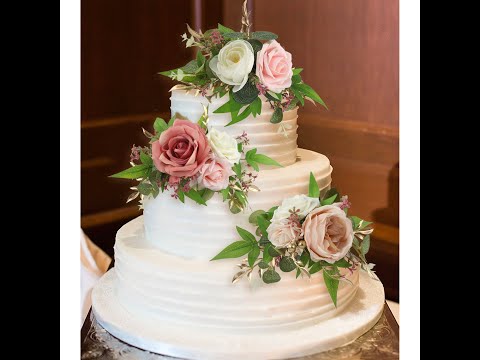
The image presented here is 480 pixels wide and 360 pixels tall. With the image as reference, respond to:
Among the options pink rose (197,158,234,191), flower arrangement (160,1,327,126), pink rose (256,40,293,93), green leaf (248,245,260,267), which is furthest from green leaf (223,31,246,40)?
green leaf (248,245,260,267)

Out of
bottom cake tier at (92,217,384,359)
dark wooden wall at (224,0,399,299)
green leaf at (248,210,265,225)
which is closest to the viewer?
bottom cake tier at (92,217,384,359)

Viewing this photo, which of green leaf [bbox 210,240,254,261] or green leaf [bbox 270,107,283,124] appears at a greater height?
green leaf [bbox 270,107,283,124]

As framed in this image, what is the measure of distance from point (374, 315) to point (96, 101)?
116 inches

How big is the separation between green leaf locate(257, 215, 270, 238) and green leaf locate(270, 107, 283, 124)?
0.38 meters

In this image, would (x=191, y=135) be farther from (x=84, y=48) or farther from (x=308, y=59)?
(x=84, y=48)

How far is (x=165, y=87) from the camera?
178 inches

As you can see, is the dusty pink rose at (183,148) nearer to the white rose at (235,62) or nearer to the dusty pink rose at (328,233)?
the white rose at (235,62)

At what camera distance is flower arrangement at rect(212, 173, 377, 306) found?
7.61 ft

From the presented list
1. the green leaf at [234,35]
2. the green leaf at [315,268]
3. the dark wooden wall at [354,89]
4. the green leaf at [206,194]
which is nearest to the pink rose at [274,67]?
the green leaf at [234,35]

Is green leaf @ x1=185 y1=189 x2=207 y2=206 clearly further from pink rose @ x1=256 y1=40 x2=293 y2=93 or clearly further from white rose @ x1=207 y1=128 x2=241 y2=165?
pink rose @ x1=256 y1=40 x2=293 y2=93

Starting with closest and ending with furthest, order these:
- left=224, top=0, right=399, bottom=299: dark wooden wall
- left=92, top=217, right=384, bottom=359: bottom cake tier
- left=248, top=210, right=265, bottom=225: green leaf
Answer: left=92, top=217, right=384, bottom=359: bottom cake tier, left=248, top=210, right=265, bottom=225: green leaf, left=224, top=0, right=399, bottom=299: dark wooden wall

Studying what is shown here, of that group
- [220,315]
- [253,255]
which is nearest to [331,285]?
[253,255]

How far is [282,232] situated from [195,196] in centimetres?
35
